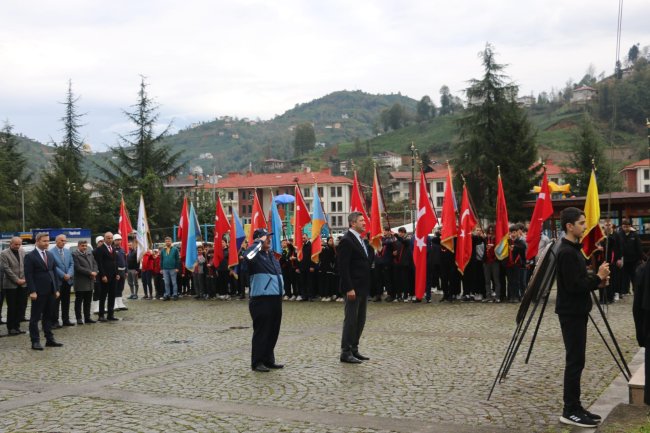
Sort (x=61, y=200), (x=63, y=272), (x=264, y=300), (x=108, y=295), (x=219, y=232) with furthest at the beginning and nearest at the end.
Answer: (x=61, y=200) → (x=219, y=232) → (x=108, y=295) → (x=63, y=272) → (x=264, y=300)

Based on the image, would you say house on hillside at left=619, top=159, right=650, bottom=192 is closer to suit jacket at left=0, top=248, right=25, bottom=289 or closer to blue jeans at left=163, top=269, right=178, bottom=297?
blue jeans at left=163, top=269, right=178, bottom=297

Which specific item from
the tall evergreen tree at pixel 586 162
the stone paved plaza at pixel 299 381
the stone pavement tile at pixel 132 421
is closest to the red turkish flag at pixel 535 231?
the stone paved plaza at pixel 299 381

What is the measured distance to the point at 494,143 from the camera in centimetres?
5394

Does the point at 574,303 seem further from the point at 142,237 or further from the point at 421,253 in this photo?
the point at 142,237

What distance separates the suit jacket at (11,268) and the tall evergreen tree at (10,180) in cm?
4179

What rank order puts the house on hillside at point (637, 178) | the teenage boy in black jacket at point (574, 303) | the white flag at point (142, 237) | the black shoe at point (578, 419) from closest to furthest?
1. the black shoe at point (578, 419)
2. the teenage boy in black jacket at point (574, 303)
3. the white flag at point (142, 237)
4. the house on hillside at point (637, 178)

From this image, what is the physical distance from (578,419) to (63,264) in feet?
40.8

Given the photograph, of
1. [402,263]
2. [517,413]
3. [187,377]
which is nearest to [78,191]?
[402,263]

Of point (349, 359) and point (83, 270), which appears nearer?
point (349, 359)

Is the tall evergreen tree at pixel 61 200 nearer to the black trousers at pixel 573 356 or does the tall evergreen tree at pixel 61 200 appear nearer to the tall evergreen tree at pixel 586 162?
the tall evergreen tree at pixel 586 162

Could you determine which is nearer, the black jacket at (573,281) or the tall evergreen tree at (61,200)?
the black jacket at (573,281)

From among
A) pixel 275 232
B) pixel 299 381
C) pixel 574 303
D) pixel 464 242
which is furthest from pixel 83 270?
pixel 574 303

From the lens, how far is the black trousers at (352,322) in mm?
10281

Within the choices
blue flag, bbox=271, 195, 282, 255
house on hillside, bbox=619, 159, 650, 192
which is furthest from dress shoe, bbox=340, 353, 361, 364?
house on hillside, bbox=619, 159, 650, 192
